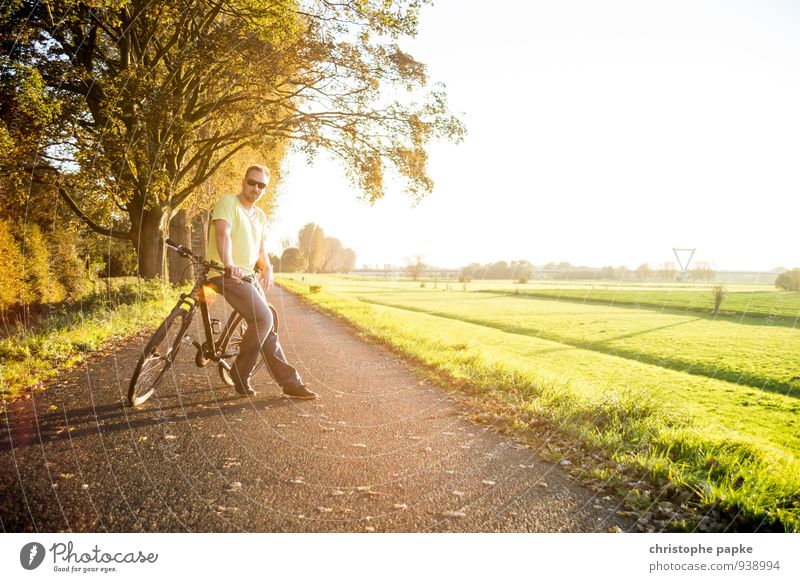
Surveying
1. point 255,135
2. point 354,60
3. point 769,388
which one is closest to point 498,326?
point 769,388

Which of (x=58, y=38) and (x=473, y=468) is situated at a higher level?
(x=58, y=38)

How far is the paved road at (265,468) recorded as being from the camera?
277cm

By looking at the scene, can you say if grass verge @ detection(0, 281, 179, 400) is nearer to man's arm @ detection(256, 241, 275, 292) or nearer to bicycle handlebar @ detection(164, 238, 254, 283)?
bicycle handlebar @ detection(164, 238, 254, 283)

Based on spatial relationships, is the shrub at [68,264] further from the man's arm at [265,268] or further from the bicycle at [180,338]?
the man's arm at [265,268]

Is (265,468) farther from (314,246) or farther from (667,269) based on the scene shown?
(667,269)

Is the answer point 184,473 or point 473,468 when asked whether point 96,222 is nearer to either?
point 184,473

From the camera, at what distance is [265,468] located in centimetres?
340

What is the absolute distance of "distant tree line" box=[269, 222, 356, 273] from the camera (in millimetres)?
4840

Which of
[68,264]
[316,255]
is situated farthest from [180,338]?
[68,264]

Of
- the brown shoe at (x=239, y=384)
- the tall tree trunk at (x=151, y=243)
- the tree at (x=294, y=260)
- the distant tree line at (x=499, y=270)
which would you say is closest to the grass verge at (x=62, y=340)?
the tall tree trunk at (x=151, y=243)

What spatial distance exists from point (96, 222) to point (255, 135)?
7.52 metres

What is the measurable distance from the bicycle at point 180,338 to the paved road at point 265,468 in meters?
0.26

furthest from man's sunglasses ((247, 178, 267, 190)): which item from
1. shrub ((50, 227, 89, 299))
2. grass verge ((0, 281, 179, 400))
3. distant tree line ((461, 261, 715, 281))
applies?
shrub ((50, 227, 89, 299))

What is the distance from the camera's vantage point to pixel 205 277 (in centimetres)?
455
